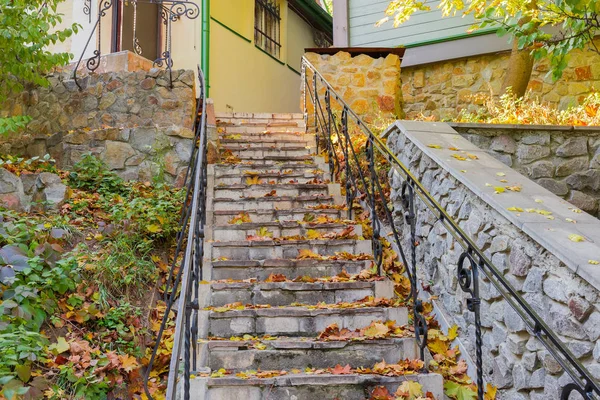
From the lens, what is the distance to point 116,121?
707cm

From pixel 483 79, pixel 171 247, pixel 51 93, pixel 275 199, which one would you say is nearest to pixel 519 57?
pixel 483 79

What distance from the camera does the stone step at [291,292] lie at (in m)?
4.08

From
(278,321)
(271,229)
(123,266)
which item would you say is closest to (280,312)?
(278,321)

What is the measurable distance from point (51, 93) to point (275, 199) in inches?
135

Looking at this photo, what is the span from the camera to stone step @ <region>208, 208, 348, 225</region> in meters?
5.38

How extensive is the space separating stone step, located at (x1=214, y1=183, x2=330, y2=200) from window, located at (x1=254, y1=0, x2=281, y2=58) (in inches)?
269

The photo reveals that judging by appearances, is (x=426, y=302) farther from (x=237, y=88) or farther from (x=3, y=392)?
(x=237, y=88)

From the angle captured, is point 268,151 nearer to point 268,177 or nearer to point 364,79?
point 268,177

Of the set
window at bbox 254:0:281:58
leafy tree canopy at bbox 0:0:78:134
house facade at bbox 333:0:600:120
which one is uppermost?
window at bbox 254:0:281:58

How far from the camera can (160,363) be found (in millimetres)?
3912

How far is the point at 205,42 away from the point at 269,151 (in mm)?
3660

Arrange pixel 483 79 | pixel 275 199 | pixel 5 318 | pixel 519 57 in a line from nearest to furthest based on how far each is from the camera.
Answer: pixel 5 318 → pixel 275 199 → pixel 519 57 → pixel 483 79

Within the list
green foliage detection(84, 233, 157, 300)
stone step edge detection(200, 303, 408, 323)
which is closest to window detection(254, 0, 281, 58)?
green foliage detection(84, 233, 157, 300)

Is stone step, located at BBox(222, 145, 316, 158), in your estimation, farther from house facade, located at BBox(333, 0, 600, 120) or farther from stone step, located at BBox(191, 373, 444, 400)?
stone step, located at BBox(191, 373, 444, 400)
